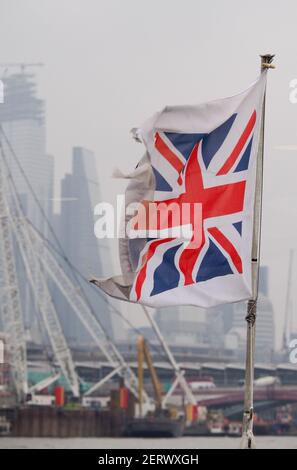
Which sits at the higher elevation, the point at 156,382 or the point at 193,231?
the point at 193,231

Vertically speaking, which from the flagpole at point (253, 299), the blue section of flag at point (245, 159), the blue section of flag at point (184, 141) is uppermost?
the blue section of flag at point (184, 141)

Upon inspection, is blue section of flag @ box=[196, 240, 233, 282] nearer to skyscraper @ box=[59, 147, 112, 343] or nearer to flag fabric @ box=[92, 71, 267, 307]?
flag fabric @ box=[92, 71, 267, 307]

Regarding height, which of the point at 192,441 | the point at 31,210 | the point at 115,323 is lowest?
the point at 192,441

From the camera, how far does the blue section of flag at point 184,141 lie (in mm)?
4113

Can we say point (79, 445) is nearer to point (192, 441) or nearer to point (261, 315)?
point (192, 441)

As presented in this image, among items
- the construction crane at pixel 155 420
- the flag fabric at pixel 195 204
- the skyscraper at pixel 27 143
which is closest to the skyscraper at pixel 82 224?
the skyscraper at pixel 27 143

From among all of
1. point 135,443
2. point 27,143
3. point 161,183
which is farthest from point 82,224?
point 161,183

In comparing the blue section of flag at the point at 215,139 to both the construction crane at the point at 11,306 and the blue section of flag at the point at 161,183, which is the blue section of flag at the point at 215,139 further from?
the construction crane at the point at 11,306

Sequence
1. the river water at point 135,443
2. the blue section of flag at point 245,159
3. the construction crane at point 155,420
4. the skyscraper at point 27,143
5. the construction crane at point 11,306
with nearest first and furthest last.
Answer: the blue section of flag at point 245,159 → the skyscraper at point 27,143 → the river water at point 135,443 → the construction crane at point 11,306 → the construction crane at point 155,420

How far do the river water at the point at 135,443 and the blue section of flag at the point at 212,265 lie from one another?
9955 millimetres

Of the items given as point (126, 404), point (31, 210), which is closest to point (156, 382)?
point (126, 404)

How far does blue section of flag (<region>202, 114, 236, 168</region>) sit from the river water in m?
9.98

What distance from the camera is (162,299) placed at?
405cm
